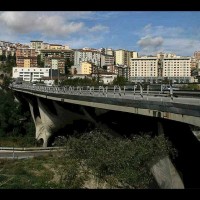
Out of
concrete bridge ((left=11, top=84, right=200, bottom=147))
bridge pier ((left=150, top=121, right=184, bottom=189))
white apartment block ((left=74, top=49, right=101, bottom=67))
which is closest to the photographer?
concrete bridge ((left=11, top=84, right=200, bottom=147))

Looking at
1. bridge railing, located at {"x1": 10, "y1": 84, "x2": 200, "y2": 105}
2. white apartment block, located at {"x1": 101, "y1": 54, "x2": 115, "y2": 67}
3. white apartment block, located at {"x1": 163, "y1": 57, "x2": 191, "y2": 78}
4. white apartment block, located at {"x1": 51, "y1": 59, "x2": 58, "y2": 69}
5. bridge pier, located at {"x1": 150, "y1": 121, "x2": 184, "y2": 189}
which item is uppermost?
white apartment block, located at {"x1": 101, "y1": 54, "x2": 115, "y2": 67}

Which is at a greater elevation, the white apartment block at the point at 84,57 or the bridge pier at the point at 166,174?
the white apartment block at the point at 84,57

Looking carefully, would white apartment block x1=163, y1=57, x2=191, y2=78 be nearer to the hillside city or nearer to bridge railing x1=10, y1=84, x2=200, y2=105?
the hillside city

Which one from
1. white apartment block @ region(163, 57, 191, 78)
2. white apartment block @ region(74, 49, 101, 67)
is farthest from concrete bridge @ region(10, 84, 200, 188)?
white apartment block @ region(74, 49, 101, 67)

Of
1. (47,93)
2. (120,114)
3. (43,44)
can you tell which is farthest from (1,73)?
(120,114)

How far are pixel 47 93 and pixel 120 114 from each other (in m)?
13.0

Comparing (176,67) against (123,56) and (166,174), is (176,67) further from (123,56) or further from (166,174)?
(123,56)

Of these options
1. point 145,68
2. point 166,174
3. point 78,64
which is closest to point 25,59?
point 78,64

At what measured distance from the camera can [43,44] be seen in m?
152

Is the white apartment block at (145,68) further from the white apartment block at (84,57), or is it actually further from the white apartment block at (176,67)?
the white apartment block at (84,57)

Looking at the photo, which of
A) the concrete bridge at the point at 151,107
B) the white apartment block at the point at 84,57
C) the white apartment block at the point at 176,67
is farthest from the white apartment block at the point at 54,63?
the concrete bridge at the point at 151,107
